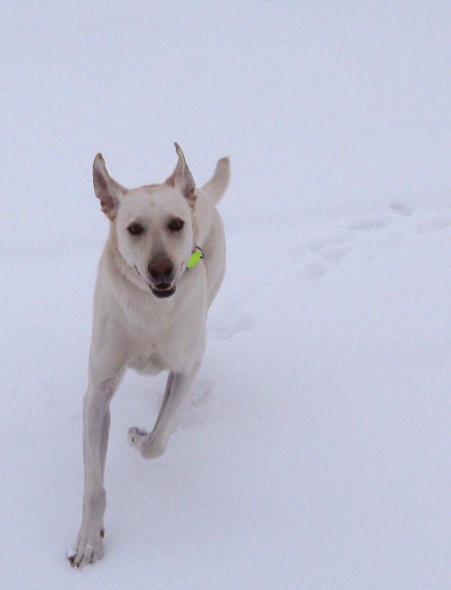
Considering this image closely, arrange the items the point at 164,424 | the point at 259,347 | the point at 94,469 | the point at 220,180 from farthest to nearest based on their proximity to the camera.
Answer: the point at 220,180 → the point at 259,347 → the point at 164,424 → the point at 94,469

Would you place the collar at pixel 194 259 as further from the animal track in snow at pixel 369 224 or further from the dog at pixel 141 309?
the animal track in snow at pixel 369 224

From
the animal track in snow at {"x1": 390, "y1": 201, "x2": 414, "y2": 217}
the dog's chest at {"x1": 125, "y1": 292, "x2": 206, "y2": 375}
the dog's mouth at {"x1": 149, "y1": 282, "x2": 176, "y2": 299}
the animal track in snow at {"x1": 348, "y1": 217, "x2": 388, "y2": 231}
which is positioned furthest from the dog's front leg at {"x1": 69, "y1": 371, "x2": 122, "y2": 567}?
the animal track in snow at {"x1": 390, "y1": 201, "x2": 414, "y2": 217}

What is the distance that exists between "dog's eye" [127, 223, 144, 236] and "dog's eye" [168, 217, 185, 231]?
0.11 metres

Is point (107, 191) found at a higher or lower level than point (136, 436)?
higher

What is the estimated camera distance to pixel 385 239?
191 inches

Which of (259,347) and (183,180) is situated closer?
(183,180)

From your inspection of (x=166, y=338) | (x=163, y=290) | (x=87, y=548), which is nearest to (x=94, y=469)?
(x=87, y=548)

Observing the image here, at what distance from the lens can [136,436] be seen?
109 inches

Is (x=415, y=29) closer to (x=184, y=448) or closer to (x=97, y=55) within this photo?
(x=97, y=55)

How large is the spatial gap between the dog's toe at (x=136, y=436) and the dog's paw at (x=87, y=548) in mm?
489

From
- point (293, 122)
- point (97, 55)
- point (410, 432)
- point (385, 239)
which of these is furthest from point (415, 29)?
point (410, 432)

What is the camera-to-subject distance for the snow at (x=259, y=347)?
233 centimetres

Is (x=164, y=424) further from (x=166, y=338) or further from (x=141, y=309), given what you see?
(x=141, y=309)

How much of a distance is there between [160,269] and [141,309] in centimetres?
34
